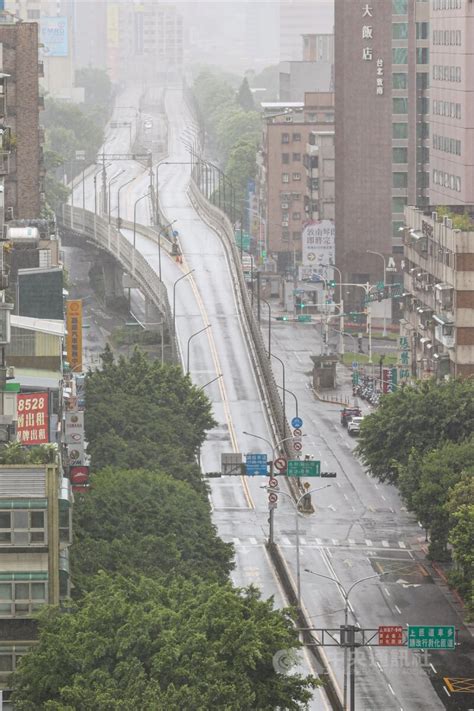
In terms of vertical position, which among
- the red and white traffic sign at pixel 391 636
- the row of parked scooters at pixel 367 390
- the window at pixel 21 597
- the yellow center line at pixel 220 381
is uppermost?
the window at pixel 21 597

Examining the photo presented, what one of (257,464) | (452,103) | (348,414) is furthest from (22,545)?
(452,103)

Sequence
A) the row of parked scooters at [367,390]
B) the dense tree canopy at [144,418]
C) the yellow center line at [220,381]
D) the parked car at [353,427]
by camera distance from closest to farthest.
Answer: the dense tree canopy at [144,418]
the yellow center line at [220,381]
the parked car at [353,427]
the row of parked scooters at [367,390]

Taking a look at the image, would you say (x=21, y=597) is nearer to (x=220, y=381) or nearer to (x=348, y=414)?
(x=348, y=414)

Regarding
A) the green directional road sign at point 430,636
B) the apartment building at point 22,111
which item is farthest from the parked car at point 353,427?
the green directional road sign at point 430,636

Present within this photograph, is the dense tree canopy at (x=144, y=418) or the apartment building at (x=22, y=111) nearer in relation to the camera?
the dense tree canopy at (x=144, y=418)

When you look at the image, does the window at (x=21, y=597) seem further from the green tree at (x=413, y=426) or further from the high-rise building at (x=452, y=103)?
the high-rise building at (x=452, y=103)

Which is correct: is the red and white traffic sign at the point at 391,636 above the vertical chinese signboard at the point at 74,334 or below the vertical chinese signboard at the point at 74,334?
below

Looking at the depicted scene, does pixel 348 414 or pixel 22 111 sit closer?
Result: pixel 348 414
